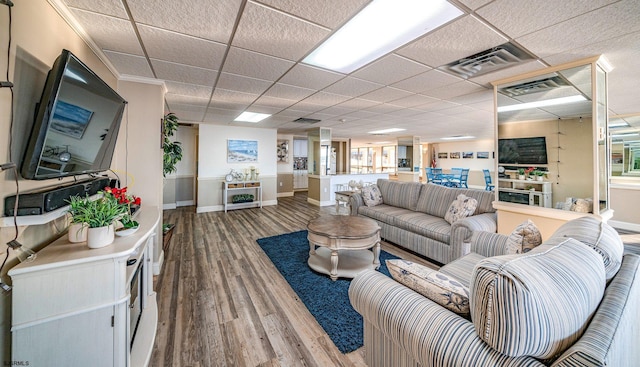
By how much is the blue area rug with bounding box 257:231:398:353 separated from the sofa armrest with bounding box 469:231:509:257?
0.97 m

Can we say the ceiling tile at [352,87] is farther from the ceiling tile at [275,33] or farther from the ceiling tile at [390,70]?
the ceiling tile at [275,33]

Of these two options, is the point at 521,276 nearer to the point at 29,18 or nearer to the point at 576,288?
the point at 576,288

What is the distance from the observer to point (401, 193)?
13.9 ft

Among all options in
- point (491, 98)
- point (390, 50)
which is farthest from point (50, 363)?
point (491, 98)

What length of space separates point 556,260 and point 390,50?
1.90 m

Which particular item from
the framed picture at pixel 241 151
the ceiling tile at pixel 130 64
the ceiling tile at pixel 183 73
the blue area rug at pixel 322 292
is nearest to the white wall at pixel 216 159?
the framed picture at pixel 241 151

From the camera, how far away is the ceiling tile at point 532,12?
1437mm

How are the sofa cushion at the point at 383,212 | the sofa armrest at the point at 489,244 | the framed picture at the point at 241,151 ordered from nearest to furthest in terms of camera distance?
the sofa armrest at the point at 489,244 → the sofa cushion at the point at 383,212 → the framed picture at the point at 241,151

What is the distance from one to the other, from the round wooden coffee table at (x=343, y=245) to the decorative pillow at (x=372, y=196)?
1225mm

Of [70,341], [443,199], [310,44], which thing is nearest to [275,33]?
[310,44]

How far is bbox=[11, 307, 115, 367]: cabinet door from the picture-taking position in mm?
1037

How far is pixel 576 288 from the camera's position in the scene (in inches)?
33.1

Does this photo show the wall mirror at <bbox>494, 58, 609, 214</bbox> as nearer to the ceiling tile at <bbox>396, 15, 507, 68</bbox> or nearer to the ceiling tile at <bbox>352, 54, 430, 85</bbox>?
the ceiling tile at <bbox>396, 15, 507, 68</bbox>

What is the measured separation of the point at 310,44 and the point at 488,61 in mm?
1741
